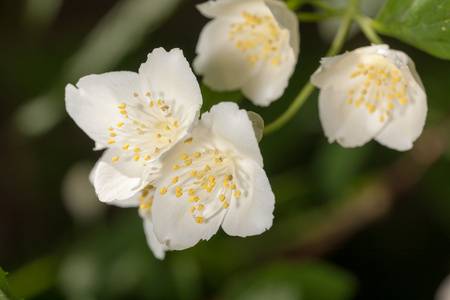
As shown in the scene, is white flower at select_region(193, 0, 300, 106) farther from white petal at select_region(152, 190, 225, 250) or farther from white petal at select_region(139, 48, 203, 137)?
white petal at select_region(152, 190, 225, 250)

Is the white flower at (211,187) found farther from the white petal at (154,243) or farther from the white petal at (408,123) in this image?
the white petal at (408,123)

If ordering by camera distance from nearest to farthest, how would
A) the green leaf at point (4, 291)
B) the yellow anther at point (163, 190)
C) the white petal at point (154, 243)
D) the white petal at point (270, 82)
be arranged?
1. the green leaf at point (4, 291)
2. the yellow anther at point (163, 190)
3. the white petal at point (154, 243)
4. the white petal at point (270, 82)

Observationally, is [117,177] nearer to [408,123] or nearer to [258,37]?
[258,37]

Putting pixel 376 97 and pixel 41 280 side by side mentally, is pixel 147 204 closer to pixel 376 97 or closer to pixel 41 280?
pixel 376 97

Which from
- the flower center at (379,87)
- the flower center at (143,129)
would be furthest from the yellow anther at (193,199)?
the flower center at (379,87)

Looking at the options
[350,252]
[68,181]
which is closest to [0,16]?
[68,181]

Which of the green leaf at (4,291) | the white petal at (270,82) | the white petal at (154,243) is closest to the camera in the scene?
the green leaf at (4,291)
